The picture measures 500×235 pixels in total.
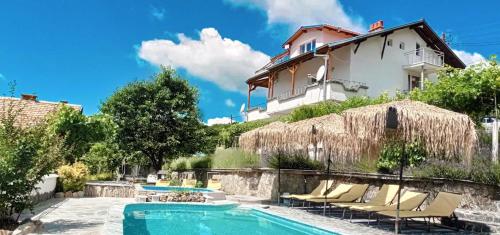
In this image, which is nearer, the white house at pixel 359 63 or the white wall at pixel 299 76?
the white house at pixel 359 63

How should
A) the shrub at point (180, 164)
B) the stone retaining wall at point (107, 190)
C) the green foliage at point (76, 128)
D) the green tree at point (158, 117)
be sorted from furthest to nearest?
1. the shrub at point (180, 164)
2. the green tree at point (158, 117)
3. the green foliage at point (76, 128)
4. the stone retaining wall at point (107, 190)

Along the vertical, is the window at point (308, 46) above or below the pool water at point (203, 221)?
above

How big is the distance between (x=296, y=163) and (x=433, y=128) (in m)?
9.08

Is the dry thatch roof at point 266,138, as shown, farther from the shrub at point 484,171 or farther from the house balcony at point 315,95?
the house balcony at point 315,95

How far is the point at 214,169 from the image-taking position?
2294 centimetres

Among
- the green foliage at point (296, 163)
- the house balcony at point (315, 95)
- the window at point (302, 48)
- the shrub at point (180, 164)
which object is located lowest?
the shrub at point (180, 164)

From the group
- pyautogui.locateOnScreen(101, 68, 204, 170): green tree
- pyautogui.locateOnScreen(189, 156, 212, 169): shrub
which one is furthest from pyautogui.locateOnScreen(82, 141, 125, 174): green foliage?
pyautogui.locateOnScreen(189, 156, 212, 169): shrub

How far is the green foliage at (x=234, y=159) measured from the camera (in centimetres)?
1980

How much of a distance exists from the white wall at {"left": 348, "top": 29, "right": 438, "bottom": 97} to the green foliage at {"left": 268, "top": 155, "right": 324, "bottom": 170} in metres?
10.0

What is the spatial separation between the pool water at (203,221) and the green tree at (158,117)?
10848 mm

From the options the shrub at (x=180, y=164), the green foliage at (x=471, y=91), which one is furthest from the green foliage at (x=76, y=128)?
the green foliage at (x=471, y=91)

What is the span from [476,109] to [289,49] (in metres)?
20.6

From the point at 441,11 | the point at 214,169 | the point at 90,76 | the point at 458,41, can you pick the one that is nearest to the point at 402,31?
the point at 441,11

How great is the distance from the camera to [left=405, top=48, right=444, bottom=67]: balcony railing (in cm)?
2891
